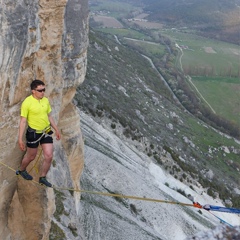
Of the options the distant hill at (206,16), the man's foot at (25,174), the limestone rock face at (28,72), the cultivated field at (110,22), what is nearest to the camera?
the limestone rock face at (28,72)

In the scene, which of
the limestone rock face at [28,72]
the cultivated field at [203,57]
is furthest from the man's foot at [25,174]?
the cultivated field at [203,57]

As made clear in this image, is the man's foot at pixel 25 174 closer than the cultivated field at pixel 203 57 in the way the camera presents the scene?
Yes

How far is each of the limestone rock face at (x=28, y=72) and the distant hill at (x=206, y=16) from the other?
5222 inches

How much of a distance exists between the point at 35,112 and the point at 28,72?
3.46ft

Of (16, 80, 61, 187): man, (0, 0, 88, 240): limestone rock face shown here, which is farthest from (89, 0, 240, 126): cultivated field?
(16, 80, 61, 187): man

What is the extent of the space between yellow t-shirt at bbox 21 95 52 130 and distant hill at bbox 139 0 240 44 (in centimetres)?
13580

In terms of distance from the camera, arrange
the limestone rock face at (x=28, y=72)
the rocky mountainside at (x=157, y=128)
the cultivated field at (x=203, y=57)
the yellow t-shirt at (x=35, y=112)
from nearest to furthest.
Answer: the limestone rock face at (x=28, y=72) < the yellow t-shirt at (x=35, y=112) < the rocky mountainside at (x=157, y=128) < the cultivated field at (x=203, y=57)

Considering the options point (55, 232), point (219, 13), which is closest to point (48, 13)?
point (55, 232)

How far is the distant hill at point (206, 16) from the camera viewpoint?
14075cm

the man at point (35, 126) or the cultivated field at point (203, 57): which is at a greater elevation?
the man at point (35, 126)

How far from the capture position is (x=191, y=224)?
21.1 metres

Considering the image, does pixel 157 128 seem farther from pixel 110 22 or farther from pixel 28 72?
pixel 110 22

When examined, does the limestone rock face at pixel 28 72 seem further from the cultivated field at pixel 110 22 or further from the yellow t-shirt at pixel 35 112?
the cultivated field at pixel 110 22

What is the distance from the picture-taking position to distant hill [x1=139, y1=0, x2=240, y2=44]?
141m
